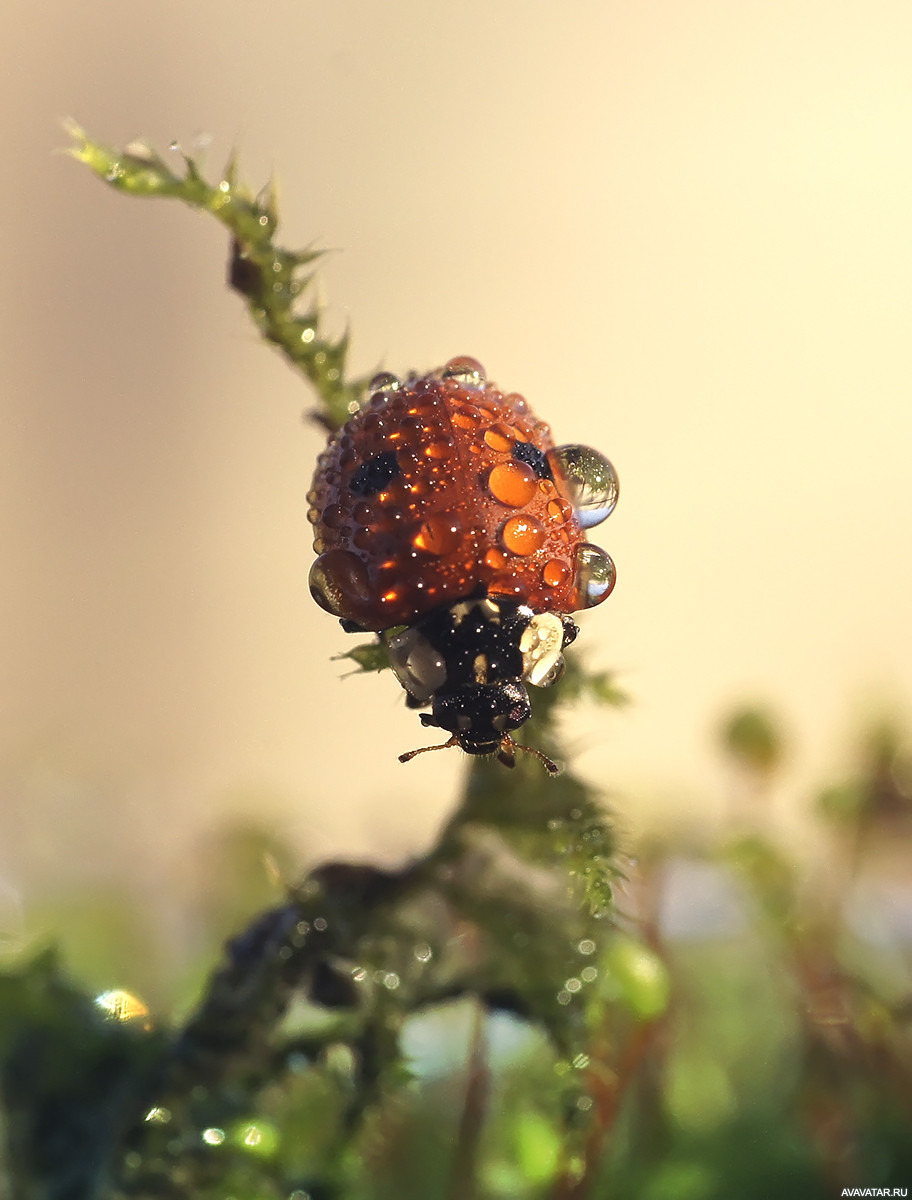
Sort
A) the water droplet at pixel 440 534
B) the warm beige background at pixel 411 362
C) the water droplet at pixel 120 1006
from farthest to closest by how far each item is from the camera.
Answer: the warm beige background at pixel 411 362 < the water droplet at pixel 120 1006 < the water droplet at pixel 440 534

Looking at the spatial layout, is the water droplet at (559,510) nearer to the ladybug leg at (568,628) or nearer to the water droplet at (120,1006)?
the ladybug leg at (568,628)

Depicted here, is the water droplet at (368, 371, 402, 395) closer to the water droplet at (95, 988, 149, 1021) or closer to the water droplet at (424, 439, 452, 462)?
the water droplet at (424, 439, 452, 462)

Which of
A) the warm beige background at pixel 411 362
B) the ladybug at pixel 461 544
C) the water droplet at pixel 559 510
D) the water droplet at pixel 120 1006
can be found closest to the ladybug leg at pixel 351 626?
the ladybug at pixel 461 544

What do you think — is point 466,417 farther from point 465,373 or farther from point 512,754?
point 512,754

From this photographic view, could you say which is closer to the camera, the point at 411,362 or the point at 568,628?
the point at 568,628

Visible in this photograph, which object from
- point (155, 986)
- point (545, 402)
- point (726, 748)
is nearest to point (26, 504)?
point (545, 402)

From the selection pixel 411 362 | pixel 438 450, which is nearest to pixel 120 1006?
pixel 438 450

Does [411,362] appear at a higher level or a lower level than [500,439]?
higher

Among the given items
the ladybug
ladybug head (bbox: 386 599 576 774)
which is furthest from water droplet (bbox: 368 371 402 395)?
ladybug head (bbox: 386 599 576 774)

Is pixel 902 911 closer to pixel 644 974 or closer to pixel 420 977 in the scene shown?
pixel 644 974
